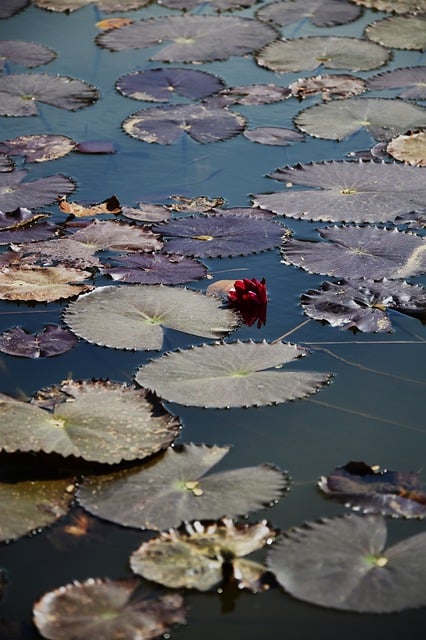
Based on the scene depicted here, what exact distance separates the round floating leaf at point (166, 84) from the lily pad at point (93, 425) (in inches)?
84.9

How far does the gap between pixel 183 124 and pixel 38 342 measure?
1.56 m

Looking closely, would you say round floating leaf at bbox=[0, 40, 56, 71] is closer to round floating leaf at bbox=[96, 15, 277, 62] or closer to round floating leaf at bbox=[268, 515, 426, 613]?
round floating leaf at bbox=[96, 15, 277, 62]

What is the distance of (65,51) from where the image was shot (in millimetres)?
4742

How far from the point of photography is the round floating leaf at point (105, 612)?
67.1 inches

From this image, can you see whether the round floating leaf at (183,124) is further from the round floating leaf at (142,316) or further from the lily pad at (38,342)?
the lily pad at (38,342)

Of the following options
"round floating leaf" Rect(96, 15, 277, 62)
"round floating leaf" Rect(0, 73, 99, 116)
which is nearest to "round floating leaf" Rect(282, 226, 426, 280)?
"round floating leaf" Rect(0, 73, 99, 116)

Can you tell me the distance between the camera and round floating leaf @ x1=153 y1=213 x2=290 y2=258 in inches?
122

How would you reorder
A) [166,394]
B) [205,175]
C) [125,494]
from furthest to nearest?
[205,175], [166,394], [125,494]

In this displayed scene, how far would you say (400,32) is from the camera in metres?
4.86

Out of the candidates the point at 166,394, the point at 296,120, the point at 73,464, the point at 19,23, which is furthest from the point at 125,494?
the point at 19,23

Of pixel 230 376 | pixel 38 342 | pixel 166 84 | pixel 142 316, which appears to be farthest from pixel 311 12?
pixel 230 376

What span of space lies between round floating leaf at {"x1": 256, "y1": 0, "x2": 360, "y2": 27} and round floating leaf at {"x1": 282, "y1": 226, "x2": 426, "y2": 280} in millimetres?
2162

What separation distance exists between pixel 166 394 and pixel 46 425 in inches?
12.3

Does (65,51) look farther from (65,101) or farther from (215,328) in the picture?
(215,328)
